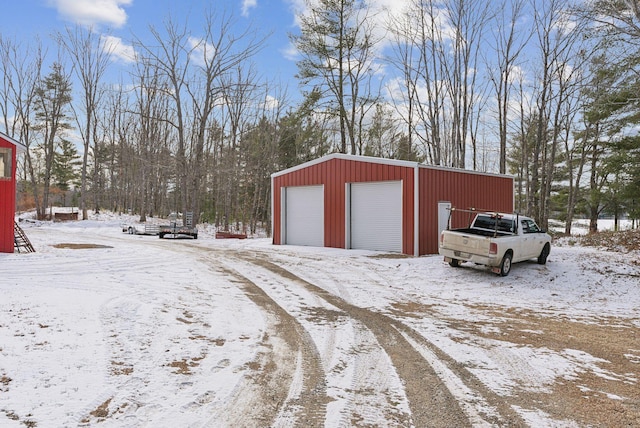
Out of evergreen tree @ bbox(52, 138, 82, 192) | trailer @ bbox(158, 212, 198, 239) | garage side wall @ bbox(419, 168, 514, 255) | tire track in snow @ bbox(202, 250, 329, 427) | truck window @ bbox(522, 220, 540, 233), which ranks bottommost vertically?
tire track in snow @ bbox(202, 250, 329, 427)

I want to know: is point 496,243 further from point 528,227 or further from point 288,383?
point 288,383

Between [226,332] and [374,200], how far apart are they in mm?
11045

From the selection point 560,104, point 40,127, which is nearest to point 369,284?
point 560,104

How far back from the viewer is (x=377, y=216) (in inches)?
619

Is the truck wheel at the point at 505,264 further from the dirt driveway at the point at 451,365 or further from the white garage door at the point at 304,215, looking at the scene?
the white garage door at the point at 304,215

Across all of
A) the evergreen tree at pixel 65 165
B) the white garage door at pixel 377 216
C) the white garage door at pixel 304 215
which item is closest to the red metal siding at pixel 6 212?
the white garage door at pixel 304 215

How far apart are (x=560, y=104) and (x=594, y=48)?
41.4 feet

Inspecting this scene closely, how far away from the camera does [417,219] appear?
47.3ft

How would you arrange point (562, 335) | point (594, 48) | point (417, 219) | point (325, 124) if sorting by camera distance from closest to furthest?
point (562, 335) → point (594, 48) → point (417, 219) → point (325, 124)

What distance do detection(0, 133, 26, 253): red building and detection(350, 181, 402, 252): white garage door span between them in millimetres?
11302

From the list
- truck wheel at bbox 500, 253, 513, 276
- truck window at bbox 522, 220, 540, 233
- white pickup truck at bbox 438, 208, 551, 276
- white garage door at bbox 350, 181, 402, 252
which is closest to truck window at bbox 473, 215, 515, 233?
white pickup truck at bbox 438, 208, 551, 276

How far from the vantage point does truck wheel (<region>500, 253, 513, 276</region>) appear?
34.2ft

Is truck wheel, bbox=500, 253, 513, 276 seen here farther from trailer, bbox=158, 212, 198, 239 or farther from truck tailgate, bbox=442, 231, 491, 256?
trailer, bbox=158, 212, 198, 239

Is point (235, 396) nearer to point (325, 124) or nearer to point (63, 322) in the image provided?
point (63, 322)
